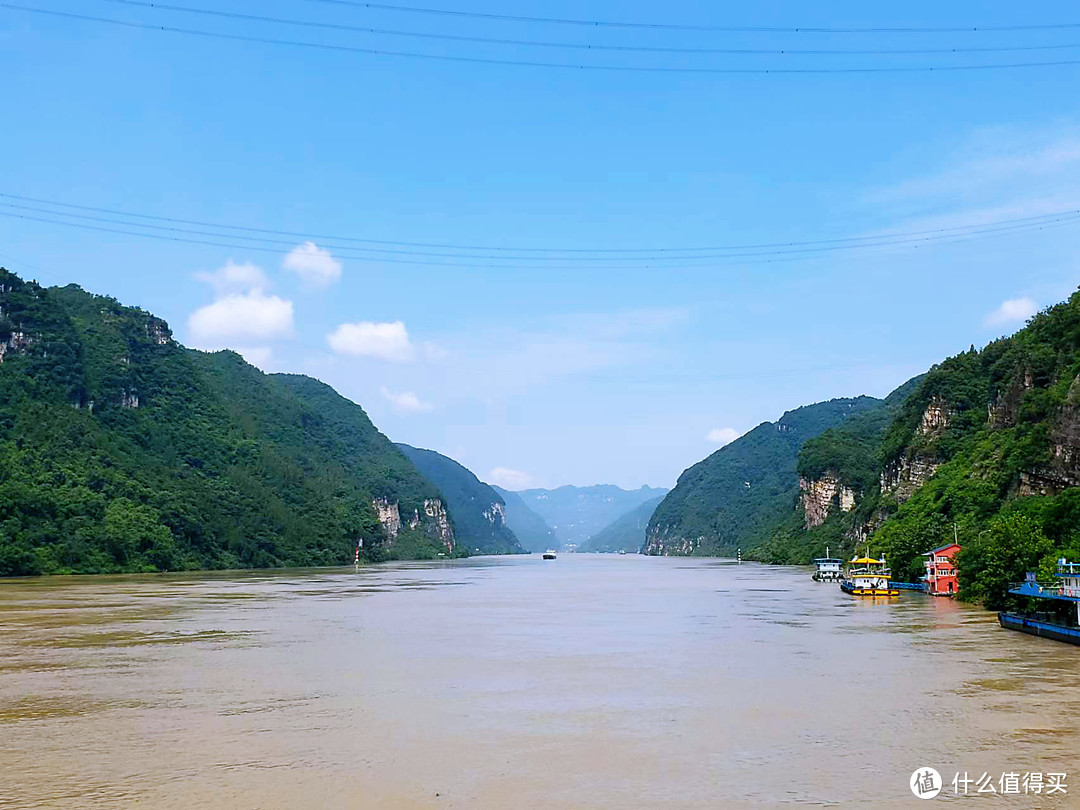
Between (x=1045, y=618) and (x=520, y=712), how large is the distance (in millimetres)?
27927

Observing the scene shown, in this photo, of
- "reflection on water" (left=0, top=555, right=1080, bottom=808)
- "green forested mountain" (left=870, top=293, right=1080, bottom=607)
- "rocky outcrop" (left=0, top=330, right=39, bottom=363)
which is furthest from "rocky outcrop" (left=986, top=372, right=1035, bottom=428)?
"rocky outcrop" (left=0, top=330, right=39, bottom=363)

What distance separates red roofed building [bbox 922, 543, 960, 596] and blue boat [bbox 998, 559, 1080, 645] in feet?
76.5

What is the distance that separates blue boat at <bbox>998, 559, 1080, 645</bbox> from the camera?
37.7 m

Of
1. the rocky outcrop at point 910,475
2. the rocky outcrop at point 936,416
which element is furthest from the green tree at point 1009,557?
the rocky outcrop at point 936,416

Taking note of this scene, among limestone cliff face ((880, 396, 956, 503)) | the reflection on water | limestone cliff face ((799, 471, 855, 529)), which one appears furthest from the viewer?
limestone cliff face ((799, 471, 855, 529))

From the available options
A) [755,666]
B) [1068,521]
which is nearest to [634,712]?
[755,666]

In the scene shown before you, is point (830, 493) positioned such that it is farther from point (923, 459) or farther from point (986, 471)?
point (986, 471)

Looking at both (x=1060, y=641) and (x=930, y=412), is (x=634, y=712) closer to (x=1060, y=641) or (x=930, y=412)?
(x=1060, y=641)

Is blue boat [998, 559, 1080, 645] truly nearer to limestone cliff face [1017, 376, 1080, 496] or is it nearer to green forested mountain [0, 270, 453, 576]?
limestone cliff face [1017, 376, 1080, 496]

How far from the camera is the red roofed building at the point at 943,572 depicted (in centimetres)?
6812

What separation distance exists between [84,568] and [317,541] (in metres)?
63.8

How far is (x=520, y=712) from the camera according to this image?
78.6ft

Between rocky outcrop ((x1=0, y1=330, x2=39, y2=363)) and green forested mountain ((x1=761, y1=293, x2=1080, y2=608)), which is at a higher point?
rocky outcrop ((x1=0, y1=330, x2=39, y2=363))

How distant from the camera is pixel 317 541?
168125 mm
